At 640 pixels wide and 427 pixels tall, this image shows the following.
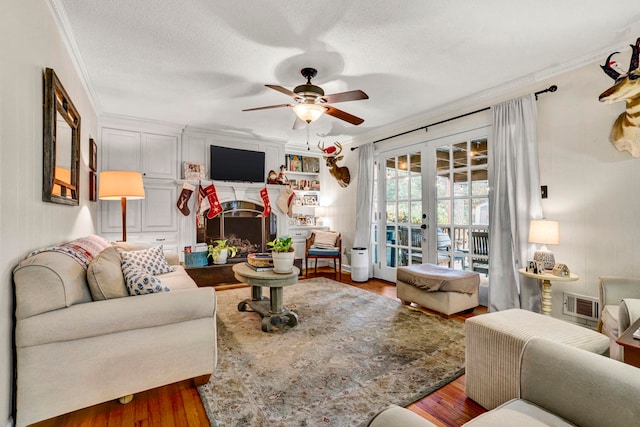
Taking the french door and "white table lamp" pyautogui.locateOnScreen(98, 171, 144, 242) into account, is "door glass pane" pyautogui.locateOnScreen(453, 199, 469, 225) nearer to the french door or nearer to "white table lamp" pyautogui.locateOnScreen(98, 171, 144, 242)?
Answer: the french door

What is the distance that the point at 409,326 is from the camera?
111 inches

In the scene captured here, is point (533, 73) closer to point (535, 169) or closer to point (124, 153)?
point (535, 169)

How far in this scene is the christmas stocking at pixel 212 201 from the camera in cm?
482

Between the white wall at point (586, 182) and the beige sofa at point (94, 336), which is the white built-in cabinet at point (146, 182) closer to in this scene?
the beige sofa at point (94, 336)

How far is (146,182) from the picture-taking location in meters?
4.43

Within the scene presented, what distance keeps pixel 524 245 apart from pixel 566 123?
120 centimetres

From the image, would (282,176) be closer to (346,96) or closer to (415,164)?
(415,164)

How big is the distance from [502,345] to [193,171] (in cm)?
455

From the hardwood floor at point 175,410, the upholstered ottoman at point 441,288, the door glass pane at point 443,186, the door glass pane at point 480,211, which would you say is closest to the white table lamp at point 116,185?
the hardwood floor at point 175,410

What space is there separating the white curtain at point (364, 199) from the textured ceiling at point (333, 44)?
148 centimetres

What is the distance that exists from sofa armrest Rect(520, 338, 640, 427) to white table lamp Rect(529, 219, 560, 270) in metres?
1.92

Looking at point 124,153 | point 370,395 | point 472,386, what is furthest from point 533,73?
point 124,153

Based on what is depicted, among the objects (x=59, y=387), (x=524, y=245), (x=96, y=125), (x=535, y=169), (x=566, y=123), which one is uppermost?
(x=96, y=125)

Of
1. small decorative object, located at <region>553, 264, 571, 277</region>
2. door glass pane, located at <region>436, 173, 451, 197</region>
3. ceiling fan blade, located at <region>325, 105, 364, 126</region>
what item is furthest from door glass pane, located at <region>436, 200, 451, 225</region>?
ceiling fan blade, located at <region>325, 105, 364, 126</region>
